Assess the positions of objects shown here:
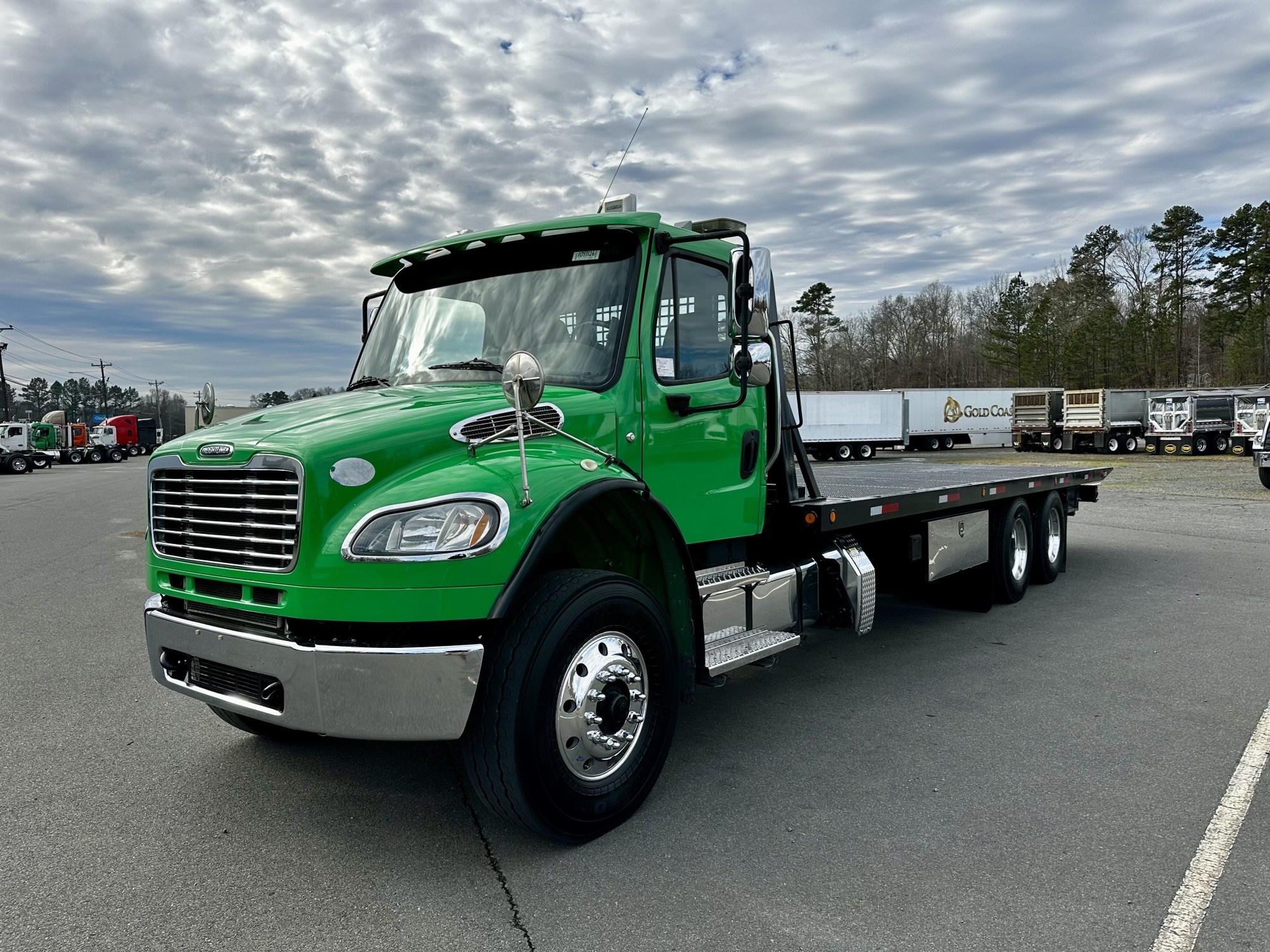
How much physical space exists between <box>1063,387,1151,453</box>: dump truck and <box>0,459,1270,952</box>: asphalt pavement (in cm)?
4143

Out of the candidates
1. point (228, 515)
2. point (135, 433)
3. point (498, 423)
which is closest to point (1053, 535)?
point (498, 423)

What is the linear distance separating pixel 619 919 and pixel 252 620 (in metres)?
1.68

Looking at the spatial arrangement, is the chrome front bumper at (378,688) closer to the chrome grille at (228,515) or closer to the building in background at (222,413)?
the chrome grille at (228,515)

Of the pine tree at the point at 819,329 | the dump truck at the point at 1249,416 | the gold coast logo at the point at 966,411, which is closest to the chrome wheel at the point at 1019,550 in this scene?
the dump truck at the point at 1249,416

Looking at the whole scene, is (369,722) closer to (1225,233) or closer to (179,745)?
(179,745)

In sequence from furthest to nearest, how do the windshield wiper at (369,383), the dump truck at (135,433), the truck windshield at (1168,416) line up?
the dump truck at (135,433), the truck windshield at (1168,416), the windshield wiper at (369,383)

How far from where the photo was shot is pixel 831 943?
8.90ft

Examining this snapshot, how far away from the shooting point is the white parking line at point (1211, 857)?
8.96 ft

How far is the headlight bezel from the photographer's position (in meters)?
3.00

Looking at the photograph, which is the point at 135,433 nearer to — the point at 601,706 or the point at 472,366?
the point at 472,366

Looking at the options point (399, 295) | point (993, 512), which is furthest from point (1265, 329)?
point (399, 295)

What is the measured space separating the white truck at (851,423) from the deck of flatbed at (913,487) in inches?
1091

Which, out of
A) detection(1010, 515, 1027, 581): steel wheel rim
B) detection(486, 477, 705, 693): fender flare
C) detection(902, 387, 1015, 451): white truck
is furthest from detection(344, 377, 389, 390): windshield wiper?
detection(902, 387, 1015, 451): white truck

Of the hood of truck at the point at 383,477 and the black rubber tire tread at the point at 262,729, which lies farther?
the black rubber tire tread at the point at 262,729
